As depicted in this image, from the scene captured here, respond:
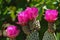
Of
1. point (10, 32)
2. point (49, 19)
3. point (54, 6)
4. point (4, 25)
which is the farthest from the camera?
point (4, 25)

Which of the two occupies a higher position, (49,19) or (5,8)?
(49,19)

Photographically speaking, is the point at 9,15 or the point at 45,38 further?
the point at 9,15

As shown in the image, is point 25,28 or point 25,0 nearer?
point 25,28

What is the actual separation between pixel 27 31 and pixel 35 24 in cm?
7

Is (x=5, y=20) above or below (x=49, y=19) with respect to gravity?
below

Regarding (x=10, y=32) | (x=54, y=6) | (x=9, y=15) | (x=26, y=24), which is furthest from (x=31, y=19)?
(x=9, y=15)

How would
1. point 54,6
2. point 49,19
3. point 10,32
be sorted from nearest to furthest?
point 49,19 → point 10,32 → point 54,6

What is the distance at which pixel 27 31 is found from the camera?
1412mm

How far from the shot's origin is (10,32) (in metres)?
1.47

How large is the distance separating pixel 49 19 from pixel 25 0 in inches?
38.8

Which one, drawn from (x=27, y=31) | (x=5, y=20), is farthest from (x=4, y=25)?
(x=27, y=31)

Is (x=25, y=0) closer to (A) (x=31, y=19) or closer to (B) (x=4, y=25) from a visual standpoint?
(B) (x=4, y=25)

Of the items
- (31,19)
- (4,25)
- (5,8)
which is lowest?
(4,25)

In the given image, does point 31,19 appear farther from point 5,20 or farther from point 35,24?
point 5,20
